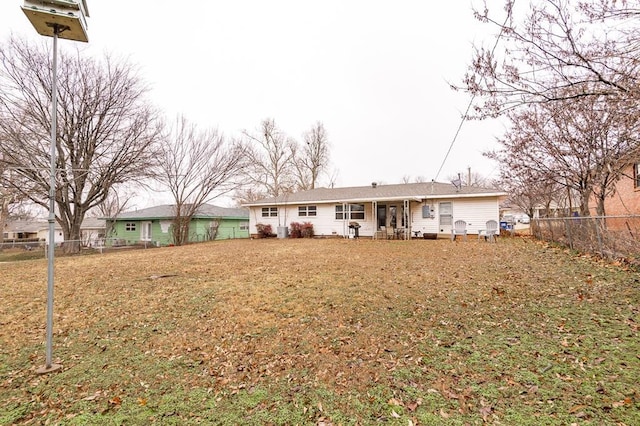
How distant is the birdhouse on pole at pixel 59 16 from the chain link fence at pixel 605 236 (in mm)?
10248

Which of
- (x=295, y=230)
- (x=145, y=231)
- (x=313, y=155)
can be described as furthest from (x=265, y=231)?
(x=313, y=155)

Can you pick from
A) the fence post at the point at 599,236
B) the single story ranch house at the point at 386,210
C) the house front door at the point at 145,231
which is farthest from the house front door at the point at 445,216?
the house front door at the point at 145,231

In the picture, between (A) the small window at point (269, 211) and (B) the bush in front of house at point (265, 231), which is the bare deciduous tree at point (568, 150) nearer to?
(A) the small window at point (269, 211)

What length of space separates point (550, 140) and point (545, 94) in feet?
29.3

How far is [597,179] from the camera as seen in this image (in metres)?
10.0

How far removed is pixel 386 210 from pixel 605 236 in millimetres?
11323

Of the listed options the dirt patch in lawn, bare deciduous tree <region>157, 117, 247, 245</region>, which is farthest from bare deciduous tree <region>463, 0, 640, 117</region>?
bare deciduous tree <region>157, 117, 247, 245</region>

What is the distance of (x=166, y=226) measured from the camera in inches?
985

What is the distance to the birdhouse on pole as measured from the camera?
9.93 feet

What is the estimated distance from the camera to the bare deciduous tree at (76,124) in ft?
46.2

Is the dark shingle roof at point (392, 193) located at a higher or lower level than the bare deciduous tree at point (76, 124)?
lower

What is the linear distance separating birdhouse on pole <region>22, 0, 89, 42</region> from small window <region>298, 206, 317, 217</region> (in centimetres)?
1693

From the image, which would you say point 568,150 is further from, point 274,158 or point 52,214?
point 274,158

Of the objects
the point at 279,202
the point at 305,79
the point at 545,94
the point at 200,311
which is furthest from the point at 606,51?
the point at 279,202
